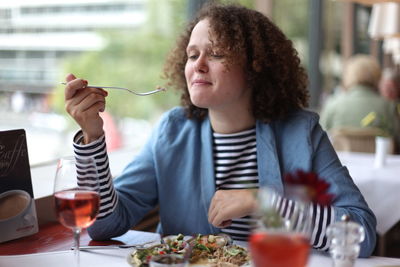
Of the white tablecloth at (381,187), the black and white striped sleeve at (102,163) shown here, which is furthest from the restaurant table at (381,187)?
the black and white striped sleeve at (102,163)

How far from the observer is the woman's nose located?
1451 mm

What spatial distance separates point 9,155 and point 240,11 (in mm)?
797

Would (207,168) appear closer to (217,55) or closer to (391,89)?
(217,55)

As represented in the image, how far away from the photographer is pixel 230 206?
129cm

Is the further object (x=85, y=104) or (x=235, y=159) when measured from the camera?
(x=235, y=159)

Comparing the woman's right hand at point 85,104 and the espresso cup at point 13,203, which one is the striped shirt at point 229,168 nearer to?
the woman's right hand at point 85,104

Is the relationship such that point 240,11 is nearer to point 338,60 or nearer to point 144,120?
point 144,120

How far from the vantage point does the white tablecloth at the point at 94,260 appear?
115 cm

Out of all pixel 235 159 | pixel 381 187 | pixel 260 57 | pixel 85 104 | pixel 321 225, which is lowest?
pixel 381 187

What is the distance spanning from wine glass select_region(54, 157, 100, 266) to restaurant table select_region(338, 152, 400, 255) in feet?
4.15

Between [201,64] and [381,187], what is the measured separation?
119cm

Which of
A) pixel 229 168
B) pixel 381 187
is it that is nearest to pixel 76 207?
pixel 229 168

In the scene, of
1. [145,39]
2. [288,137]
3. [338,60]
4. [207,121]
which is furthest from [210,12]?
[338,60]

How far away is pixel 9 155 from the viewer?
1.39 metres
